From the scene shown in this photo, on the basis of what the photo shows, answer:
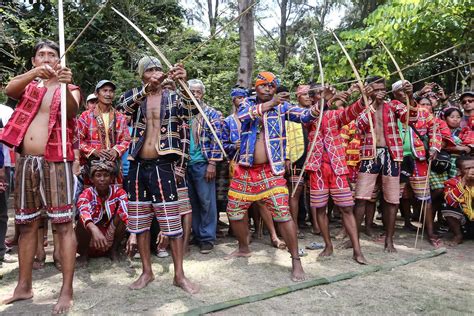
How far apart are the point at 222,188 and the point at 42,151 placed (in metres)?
2.82

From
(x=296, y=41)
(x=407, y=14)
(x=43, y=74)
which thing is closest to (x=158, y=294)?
(x=43, y=74)

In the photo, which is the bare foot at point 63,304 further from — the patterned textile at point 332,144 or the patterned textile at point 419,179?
the patterned textile at point 419,179

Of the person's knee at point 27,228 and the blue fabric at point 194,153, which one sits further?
the blue fabric at point 194,153

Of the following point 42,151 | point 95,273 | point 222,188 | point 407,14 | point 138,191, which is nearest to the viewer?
point 42,151

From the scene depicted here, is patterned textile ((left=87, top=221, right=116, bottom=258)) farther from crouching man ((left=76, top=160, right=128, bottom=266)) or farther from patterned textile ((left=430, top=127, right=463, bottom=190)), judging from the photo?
patterned textile ((left=430, top=127, right=463, bottom=190))

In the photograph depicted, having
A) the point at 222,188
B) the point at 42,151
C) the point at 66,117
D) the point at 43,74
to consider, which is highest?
the point at 43,74

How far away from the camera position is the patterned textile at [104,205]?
414 cm

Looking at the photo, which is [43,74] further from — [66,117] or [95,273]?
[95,273]

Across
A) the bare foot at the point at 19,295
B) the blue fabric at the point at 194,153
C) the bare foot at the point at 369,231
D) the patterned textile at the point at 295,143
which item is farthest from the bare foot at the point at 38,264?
the bare foot at the point at 369,231

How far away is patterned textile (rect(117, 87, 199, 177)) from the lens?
3.67 meters

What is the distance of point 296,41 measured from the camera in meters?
21.1

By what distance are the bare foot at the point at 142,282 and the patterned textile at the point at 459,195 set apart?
12.7ft

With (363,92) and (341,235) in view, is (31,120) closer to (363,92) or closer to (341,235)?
(363,92)

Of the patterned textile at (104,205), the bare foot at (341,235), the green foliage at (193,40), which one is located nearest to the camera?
the patterned textile at (104,205)
